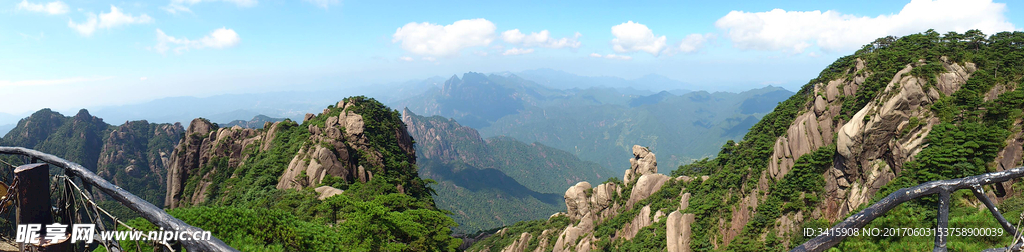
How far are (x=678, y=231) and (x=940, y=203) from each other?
94.8 feet

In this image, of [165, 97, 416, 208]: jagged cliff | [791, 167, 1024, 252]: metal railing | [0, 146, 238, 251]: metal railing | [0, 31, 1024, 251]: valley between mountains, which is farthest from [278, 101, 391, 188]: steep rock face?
[791, 167, 1024, 252]: metal railing

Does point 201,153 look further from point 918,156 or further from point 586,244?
point 918,156

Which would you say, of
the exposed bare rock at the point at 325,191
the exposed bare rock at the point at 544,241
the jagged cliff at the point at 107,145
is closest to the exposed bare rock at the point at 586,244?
the exposed bare rock at the point at 544,241

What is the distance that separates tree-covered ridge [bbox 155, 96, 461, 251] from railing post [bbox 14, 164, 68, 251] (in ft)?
23.5

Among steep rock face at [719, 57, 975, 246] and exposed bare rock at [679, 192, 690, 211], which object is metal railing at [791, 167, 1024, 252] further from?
exposed bare rock at [679, 192, 690, 211]

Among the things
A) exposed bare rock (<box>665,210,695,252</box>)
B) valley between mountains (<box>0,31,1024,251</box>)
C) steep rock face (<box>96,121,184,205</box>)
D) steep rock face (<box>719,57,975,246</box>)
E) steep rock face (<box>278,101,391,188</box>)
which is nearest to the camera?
valley between mountains (<box>0,31,1024,251</box>)

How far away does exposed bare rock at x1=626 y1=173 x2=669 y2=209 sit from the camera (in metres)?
40.4

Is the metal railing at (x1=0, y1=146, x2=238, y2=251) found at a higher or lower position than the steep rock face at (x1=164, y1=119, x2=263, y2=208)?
higher

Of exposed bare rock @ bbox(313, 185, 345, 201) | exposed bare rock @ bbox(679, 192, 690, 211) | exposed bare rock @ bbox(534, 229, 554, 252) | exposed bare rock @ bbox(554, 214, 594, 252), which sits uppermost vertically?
exposed bare rock @ bbox(313, 185, 345, 201)

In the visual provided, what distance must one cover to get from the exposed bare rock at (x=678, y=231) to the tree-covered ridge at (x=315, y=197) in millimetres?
17219

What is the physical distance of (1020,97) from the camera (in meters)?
19.0

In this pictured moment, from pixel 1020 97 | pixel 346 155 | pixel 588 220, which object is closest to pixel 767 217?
pixel 1020 97

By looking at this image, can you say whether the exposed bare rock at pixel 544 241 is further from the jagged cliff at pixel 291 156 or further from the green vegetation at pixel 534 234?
the jagged cliff at pixel 291 156

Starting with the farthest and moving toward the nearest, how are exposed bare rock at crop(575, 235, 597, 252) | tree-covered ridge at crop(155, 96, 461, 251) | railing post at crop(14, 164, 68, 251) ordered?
exposed bare rock at crop(575, 235, 597, 252), tree-covered ridge at crop(155, 96, 461, 251), railing post at crop(14, 164, 68, 251)
